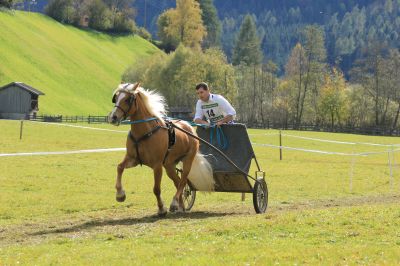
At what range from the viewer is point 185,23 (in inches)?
6147

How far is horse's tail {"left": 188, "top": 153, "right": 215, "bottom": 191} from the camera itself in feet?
47.3

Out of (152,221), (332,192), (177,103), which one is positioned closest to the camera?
(152,221)

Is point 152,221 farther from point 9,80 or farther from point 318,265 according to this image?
point 9,80

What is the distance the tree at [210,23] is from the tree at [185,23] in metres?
32.5

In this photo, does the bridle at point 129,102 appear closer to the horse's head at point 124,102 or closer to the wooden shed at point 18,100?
the horse's head at point 124,102

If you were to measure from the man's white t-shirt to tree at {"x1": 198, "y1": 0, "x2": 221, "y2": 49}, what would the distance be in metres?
179

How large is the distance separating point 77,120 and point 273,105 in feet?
138

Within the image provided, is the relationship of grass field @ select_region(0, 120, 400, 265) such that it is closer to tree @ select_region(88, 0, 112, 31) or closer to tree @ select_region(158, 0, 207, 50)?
tree @ select_region(158, 0, 207, 50)

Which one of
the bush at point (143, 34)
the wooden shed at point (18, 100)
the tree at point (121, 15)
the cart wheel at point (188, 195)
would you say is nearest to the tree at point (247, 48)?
the bush at point (143, 34)

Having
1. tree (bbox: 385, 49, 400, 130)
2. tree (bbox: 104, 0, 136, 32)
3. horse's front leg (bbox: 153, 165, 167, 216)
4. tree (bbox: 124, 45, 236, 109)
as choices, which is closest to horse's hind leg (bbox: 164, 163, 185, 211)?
horse's front leg (bbox: 153, 165, 167, 216)

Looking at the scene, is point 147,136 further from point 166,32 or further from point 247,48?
point 247,48

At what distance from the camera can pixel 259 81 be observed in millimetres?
131125

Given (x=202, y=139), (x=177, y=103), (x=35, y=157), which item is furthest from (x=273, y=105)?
(x=202, y=139)

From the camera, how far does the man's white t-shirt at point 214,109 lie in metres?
14.8
